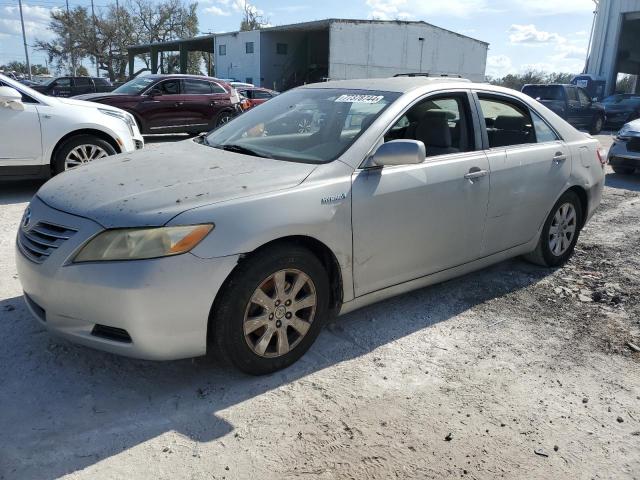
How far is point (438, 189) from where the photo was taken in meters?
3.62

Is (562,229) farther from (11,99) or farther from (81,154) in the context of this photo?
(11,99)

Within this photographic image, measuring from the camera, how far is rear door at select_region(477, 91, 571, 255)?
4.07m

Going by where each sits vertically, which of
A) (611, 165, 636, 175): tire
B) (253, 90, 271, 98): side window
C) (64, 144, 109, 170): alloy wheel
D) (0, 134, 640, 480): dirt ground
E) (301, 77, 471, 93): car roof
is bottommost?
(0, 134, 640, 480): dirt ground

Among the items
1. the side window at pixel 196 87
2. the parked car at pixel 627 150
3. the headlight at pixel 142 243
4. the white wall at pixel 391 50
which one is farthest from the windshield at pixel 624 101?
the headlight at pixel 142 243

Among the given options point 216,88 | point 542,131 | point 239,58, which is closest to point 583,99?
point 216,88

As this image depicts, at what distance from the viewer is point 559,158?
180 inches

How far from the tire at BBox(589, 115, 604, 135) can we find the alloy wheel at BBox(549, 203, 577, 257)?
16938mm

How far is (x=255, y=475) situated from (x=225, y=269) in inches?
37.2

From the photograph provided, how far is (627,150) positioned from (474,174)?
7938 millimetres

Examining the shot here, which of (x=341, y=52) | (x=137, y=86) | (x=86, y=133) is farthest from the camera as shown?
(x=341, y=52)

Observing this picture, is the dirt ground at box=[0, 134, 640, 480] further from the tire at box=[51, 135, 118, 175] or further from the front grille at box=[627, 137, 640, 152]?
the front grille at box=[627, 137, 640, 152]

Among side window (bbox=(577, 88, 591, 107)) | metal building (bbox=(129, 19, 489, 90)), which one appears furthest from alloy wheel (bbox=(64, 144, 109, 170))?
metal building (bbox=(129, 19, 489, 90))

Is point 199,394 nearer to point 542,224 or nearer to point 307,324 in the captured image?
point 307,324

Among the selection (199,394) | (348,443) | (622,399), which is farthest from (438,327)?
(199,394)
